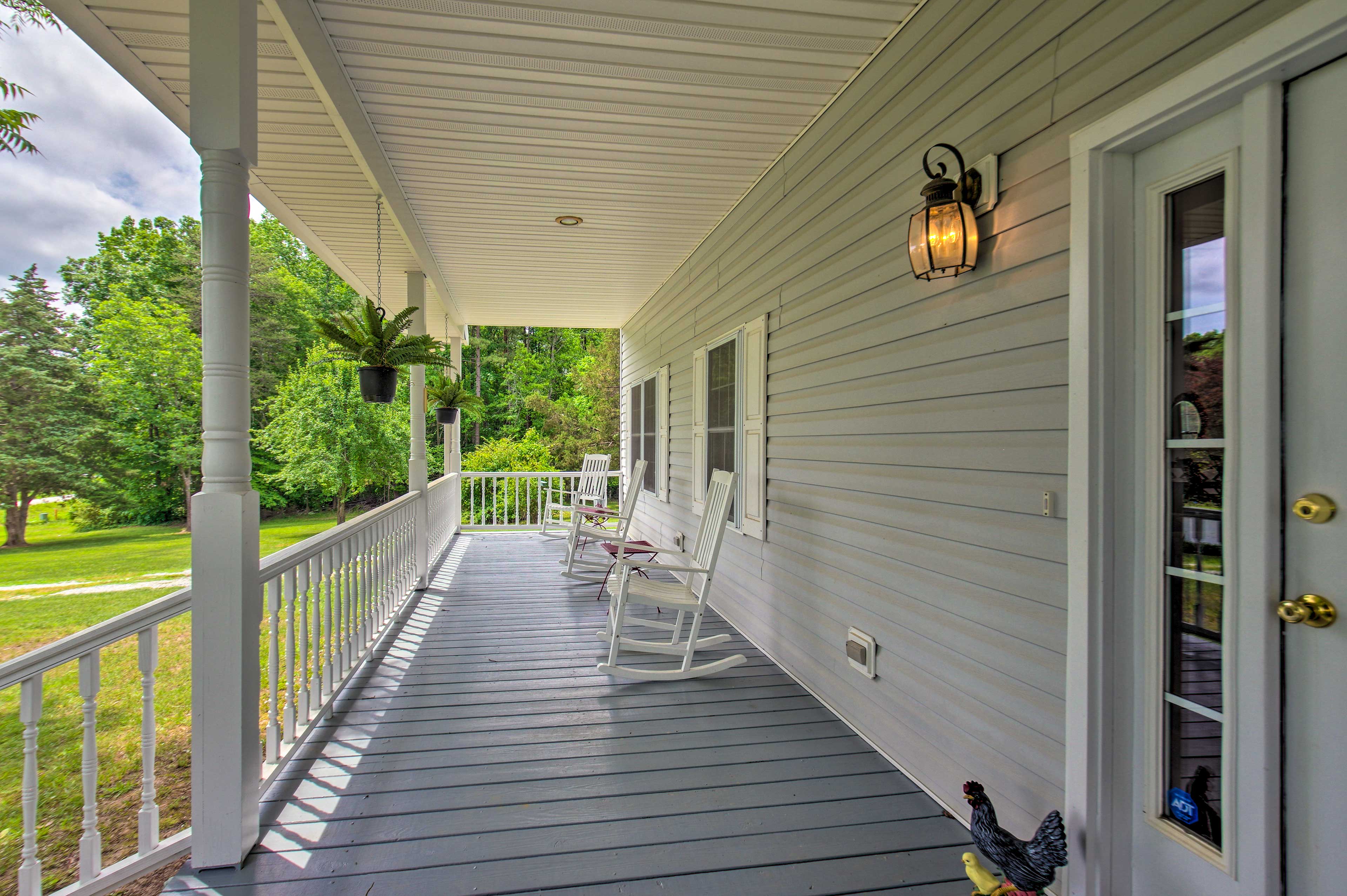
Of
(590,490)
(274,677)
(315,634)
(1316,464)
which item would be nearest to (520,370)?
(590,490)

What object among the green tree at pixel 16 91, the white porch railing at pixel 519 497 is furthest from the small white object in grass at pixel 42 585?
the green tree at pixel 16 91

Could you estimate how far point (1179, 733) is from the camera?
1.44 m

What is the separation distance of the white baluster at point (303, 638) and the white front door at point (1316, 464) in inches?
117

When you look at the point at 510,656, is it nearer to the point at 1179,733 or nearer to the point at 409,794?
the point at 409,794

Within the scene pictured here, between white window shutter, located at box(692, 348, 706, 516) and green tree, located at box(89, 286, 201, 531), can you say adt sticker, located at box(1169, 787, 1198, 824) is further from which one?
green tree, located at box(89, 286, 201, 531)

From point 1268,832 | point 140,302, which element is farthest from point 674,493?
point 140,302

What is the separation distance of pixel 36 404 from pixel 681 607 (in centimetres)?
1575

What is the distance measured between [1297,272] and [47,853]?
5.45 metres

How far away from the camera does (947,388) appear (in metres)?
2.13

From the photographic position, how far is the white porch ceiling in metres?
2.38

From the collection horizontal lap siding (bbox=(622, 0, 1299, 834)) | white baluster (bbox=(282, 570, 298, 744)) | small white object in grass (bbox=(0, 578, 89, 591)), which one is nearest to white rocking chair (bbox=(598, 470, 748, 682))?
horizontal lap siding (bbox=(622, 0, 1299, 834))

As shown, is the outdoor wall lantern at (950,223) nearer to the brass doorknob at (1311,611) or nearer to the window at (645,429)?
the brass doorknob at (1311,611)

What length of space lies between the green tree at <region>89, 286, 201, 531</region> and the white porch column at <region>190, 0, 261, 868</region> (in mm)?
15139

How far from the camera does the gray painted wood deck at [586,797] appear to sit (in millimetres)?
1804
